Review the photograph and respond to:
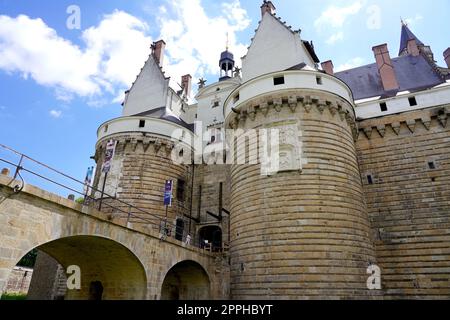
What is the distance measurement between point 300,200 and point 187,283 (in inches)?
327

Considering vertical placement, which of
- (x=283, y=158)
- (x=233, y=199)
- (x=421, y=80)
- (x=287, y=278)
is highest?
(x=421, y=80)

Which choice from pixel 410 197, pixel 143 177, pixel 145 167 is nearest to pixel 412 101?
pixel 410 197

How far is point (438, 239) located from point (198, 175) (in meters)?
15.9

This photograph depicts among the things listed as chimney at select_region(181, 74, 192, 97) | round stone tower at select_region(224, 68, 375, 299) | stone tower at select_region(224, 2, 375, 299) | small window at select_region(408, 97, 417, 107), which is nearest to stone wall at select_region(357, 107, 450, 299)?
small window at select_region(408, 97, 417, 107)

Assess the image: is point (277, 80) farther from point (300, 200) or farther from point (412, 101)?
point (412, 101)

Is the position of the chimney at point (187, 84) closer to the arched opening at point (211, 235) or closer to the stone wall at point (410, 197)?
the arched opening at point (211, 235)

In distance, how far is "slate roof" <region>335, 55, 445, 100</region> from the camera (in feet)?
66.8

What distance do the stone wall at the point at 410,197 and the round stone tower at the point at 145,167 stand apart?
41.2ft

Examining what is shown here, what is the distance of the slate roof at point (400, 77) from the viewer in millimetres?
20375

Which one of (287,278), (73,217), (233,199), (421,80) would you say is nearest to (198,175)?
(233,199)

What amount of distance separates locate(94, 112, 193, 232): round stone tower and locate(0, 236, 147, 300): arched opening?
5481 mm
